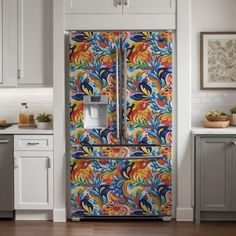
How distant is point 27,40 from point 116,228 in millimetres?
1999

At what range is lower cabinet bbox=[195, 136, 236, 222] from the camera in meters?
4.97

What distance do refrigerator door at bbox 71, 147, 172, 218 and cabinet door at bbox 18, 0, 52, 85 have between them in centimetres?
91

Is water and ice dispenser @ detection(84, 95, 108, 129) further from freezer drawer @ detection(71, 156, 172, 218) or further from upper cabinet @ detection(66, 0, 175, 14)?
upper cabinet @ detection(66, 0, 175, 14)

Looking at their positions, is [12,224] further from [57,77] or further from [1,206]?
[57,77]

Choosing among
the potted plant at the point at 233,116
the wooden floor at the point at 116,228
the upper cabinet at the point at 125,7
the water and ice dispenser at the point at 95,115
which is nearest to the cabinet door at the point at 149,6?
the upper cabinet at the point at 125,7

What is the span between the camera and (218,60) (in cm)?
558

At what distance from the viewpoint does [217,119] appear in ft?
17.1

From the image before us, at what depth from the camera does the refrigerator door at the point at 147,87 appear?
5.02m

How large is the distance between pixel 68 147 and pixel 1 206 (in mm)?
858

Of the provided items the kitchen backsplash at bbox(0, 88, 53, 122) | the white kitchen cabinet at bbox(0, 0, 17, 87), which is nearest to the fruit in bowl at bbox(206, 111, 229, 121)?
the kitchen backsplash at bbox(0, 88, 53, 122)

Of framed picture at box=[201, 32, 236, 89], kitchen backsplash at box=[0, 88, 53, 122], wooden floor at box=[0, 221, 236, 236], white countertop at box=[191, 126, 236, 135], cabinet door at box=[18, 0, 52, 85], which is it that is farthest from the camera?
kitchen backsplash at box=[0, 88, 53, 122]

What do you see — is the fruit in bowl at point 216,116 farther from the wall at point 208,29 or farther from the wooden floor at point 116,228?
the wooden floor at point 116,228

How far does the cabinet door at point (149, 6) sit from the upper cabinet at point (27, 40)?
2.50 feet

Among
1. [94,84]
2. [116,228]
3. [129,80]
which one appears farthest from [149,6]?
[116,228]
